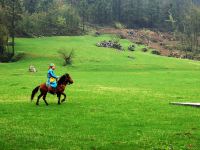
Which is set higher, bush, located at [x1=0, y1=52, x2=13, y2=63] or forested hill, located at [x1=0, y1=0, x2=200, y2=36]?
forested hill, located at [x1=0, y1=0, x2=200, y2=36]

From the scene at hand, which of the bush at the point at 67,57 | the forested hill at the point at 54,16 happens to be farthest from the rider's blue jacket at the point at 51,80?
the forested hill at the point at 54,16

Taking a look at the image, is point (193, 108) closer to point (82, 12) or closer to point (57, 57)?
point (57, 57)

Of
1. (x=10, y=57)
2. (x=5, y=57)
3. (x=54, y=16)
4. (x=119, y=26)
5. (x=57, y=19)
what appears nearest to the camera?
(x=5, y=57)

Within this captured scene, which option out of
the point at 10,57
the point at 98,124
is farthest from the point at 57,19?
the point at 98,124

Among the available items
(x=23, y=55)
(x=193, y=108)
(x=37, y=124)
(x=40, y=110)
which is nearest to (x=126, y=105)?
(x=193, y=108)

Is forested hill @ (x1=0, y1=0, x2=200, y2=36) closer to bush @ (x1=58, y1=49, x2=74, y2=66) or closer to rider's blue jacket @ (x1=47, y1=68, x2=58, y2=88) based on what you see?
bush @ (x1=58, y1=49, x2=74, y2=66)

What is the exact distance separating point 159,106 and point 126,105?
245 cm

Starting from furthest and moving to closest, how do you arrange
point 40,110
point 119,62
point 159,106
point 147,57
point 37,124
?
1. point 147,57
2. point 119,62
3. point 159,106
4. point 40,110
5. point 37,124

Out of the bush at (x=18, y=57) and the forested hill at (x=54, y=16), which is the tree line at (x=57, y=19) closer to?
the forested hill at (x=54, y=16)

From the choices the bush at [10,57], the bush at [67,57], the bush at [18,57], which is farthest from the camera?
the bush at [10,57]

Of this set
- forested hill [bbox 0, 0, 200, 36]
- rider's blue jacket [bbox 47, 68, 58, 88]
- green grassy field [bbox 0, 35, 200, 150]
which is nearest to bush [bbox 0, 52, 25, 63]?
forested hill [bbox 0, 0, 200, 36]

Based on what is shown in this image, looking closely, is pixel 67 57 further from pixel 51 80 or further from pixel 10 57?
pixel 51 80

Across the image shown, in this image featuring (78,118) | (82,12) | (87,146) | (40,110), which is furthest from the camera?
(82,12)

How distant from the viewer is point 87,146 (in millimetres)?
16578
